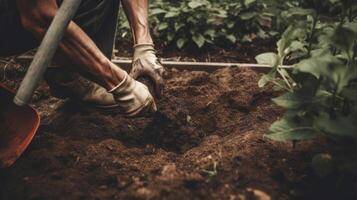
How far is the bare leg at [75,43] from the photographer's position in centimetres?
188

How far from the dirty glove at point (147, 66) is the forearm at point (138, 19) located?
0.25 ft

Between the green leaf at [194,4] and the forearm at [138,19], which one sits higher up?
the forearm at [138,19]

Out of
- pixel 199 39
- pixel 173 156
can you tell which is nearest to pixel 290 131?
pixel 173 156

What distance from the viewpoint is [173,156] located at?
6.64 ft

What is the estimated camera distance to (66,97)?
2.71m

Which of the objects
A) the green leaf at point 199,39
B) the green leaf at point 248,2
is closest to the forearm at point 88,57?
the green leaf at point 199,39

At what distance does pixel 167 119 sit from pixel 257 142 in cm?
59

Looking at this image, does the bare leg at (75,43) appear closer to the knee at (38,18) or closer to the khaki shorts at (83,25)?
the knee at (38,18)

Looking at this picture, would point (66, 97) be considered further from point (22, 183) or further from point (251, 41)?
point (251, 41)

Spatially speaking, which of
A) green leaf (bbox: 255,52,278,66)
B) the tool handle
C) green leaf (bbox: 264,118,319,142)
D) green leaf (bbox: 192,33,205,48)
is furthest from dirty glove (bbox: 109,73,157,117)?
green leaf (bbox: 192,33,205,48)

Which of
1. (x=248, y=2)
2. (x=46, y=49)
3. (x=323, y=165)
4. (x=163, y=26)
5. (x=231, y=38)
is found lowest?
(x=231, y=38)

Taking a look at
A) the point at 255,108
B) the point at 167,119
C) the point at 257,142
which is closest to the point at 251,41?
the point at 255,108

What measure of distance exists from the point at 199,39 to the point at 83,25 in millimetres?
1414

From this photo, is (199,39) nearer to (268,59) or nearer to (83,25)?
(83,25)
